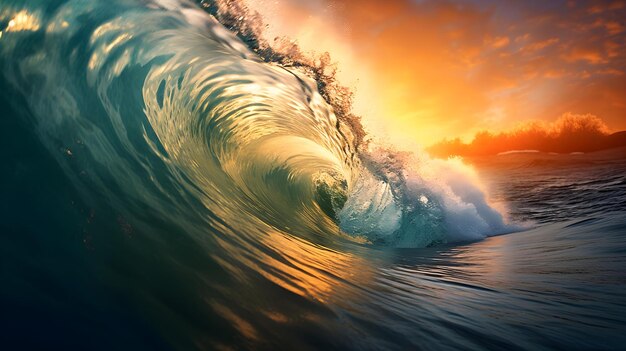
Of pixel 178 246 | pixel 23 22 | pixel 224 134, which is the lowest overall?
pixel 178 246

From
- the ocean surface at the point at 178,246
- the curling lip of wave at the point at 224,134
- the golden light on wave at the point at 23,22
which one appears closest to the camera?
the ocean surface at the point at 178,246

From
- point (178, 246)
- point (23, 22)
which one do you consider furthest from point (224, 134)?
point (178, 246)

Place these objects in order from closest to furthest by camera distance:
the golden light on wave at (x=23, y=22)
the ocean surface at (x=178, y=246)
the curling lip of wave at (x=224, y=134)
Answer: the ocean surface at (x=178, y=246) < the golden light on wave at (x=23, y=22) < the curling lip of wave at (x=224, y=134)

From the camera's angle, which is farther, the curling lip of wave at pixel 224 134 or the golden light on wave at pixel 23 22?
the curling lip of wave at pixel 224 134

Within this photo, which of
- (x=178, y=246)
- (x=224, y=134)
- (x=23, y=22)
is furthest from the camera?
(x=224, y=134)

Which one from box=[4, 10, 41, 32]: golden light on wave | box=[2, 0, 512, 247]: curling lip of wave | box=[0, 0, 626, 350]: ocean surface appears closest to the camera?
box=[0, 0, 626, 350]: ocean surface

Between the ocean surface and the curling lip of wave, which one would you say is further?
the curling lip of wave

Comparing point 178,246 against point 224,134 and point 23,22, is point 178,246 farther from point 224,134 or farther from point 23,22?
point 224,134

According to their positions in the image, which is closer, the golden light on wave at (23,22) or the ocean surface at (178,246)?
the ocean surface at (178,246)
